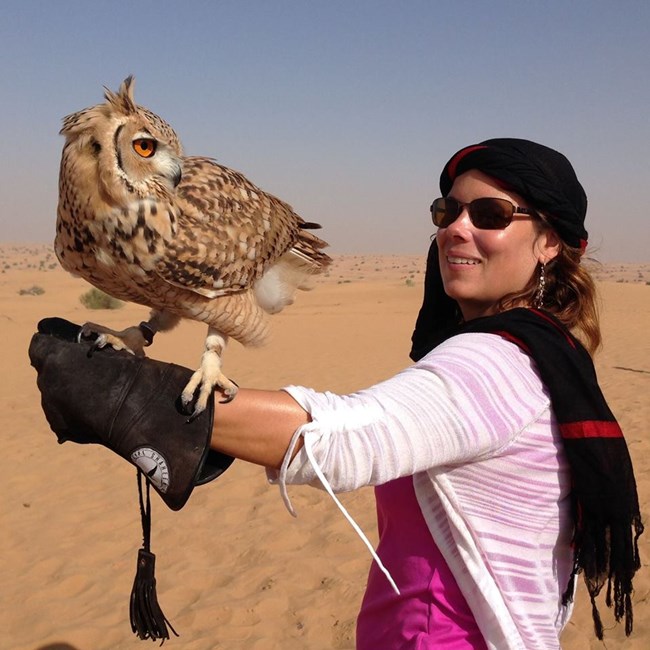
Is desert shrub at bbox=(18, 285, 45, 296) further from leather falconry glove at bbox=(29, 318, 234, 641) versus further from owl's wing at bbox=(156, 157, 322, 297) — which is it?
leather falconry glove at bbox=(29, 318, 234, 641)

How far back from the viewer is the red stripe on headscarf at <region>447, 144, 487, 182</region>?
162cm

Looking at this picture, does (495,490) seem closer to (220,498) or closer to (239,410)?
(239,410)

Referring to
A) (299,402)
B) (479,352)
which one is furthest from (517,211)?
(299,402)

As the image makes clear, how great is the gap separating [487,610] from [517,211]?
3.16 feet

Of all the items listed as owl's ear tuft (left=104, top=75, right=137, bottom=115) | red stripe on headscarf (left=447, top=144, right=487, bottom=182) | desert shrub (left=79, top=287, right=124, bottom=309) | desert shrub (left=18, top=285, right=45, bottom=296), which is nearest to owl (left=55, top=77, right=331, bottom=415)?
owl's ear tuft (left=104, top=75, right=137, bottom=115)

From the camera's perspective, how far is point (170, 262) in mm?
1880

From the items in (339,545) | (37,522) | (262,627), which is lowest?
(37,522)

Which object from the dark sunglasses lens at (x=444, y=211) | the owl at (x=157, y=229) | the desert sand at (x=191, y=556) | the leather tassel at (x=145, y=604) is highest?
the dark sunglasses lens at (x=444, y=211)

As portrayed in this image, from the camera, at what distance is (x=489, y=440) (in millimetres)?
1265

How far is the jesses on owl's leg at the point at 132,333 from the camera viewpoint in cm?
185

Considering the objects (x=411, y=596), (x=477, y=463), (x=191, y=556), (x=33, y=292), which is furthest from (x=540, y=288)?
(x=33, y=292)

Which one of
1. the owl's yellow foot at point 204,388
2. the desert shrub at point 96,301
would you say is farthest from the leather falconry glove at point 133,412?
the desert shrub at point 96,301

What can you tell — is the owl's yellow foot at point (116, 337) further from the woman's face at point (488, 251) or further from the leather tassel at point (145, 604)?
the woman's face at point (488, 251)

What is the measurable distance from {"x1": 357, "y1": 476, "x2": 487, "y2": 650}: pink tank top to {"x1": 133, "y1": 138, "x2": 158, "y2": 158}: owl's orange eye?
3.86 ft
